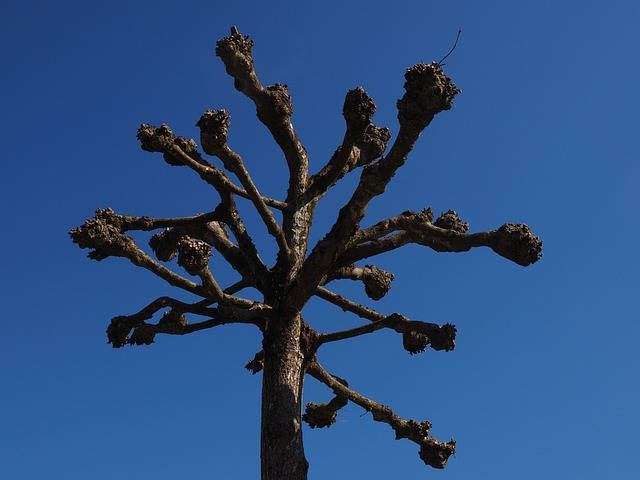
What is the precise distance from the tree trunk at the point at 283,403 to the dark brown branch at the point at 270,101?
2.33 meters

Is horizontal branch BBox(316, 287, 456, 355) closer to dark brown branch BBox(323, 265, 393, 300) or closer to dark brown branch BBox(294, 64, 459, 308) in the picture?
dark brown branch BBox(294, 64, 459, 308)

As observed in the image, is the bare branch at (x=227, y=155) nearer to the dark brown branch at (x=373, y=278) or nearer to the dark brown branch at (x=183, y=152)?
the dark brown branch at (x=183, y=152)

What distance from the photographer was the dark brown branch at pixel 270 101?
819 centimetres

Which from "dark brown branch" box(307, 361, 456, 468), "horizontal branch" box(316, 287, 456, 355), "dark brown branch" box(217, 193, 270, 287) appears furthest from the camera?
"dark brown branch" box(307, 361, 456, 468)

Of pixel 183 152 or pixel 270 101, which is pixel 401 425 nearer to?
pixel 183 152

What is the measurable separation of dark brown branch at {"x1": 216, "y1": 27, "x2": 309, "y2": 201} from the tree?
0.6 inches

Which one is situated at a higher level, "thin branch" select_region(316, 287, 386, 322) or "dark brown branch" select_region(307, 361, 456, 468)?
"thin branch" select_region(316, 287, 386, 322)

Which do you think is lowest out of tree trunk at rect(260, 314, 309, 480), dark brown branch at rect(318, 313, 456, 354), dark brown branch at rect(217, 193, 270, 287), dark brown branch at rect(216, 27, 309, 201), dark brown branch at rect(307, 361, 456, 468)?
tree trunk at rect(260, 314, 309, 480)

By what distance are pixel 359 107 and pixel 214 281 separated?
2517 mm

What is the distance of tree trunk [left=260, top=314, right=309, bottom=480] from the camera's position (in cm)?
667

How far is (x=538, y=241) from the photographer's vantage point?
7129mm

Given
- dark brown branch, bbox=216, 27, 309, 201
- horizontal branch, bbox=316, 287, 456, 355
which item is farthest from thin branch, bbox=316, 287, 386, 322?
dark brown branch, bbox=216, 27, 309, 201

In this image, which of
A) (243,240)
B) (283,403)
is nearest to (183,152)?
(243,240)

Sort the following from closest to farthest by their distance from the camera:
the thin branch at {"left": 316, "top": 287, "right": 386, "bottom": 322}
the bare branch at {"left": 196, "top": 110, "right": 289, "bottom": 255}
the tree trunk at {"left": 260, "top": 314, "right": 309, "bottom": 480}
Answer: the tree trunk at {"left": 260, "top": 314, "right": 309, "bottom": 480}
the bare branch at {"left": 196, "top": 110, "right": 289, "bottom": 255}
the thin branch at {"left": 316, "top": 287, "right": 386, "bottom": 322}
